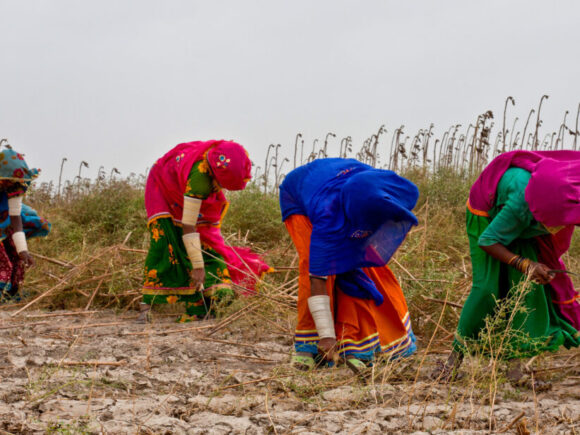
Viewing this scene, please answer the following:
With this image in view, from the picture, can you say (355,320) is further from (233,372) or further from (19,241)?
(19,241)

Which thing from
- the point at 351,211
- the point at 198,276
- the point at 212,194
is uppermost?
the point at 212,194

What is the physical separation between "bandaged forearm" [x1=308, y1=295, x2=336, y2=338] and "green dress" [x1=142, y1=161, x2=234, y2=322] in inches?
59.1

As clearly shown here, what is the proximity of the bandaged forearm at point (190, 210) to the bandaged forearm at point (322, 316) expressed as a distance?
137 centimetres

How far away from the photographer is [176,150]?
455 cm

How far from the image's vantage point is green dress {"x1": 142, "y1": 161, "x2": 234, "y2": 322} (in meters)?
4.56

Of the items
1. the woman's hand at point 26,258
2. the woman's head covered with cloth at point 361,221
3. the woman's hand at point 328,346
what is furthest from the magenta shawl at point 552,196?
the woman's hand at point 26,258

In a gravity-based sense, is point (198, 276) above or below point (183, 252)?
below

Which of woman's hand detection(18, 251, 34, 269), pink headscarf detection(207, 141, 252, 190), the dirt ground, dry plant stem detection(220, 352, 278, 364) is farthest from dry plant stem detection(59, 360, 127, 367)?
woman's hand detection(18, 251, 34, 269)

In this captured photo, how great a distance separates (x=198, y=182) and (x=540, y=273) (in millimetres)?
2240

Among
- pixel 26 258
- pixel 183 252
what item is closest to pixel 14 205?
pixel 26 258

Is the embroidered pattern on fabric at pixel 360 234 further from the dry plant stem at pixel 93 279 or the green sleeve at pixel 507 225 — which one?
the dry plant stem at pixel 93 279

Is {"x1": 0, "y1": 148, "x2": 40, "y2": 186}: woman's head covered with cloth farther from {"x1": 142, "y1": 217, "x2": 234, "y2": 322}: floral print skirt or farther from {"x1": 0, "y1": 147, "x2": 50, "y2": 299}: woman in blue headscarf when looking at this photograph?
{"x1": 142, "y1": 217, "x2": 234, "y2": 322}: floral print skirt

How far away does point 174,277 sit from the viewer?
4598 millimetres

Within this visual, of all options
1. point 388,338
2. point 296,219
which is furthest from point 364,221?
point 388,338
